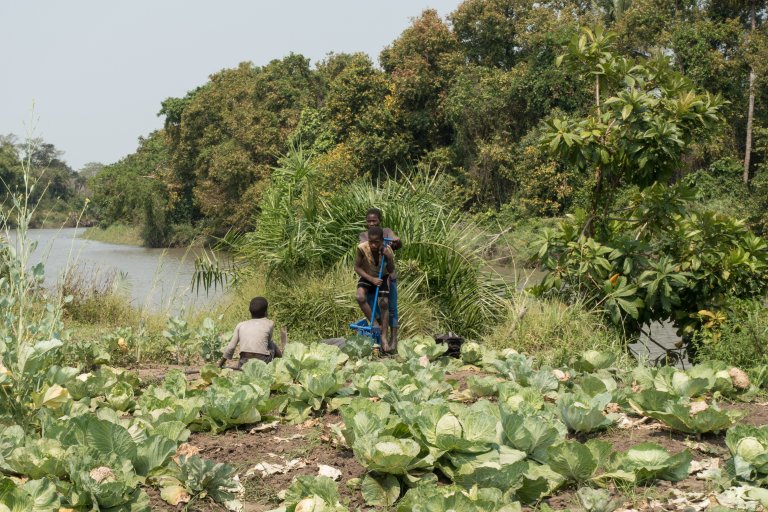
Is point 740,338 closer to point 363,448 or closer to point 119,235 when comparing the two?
point 363,448

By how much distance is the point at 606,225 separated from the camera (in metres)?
9.75

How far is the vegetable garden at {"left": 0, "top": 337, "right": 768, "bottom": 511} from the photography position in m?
3.32

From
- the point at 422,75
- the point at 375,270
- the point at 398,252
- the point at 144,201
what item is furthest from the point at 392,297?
the point at 144,201

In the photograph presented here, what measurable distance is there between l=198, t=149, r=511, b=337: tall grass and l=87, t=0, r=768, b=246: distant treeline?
12645mm

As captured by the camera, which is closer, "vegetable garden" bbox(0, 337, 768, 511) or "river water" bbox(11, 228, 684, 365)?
"vegetable garden" bbox(0, 337, 768, 511)

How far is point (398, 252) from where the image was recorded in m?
10.4

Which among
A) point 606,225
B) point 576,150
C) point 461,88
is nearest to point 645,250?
point 606,225

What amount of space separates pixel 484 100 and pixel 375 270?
23.7m

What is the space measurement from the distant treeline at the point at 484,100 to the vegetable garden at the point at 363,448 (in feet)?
64.7

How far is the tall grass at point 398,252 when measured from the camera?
10195 mm

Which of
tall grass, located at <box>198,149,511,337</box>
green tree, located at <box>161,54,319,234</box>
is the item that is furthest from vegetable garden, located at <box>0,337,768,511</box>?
green tree, located at <box>161,54,319,234</box>

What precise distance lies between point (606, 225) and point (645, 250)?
1.79 feet

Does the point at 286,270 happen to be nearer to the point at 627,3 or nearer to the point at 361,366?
the point at 361,366

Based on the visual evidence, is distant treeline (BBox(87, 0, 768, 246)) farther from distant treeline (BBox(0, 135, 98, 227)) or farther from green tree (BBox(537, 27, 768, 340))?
green tree (BBox(537, 27, 768, 340))
